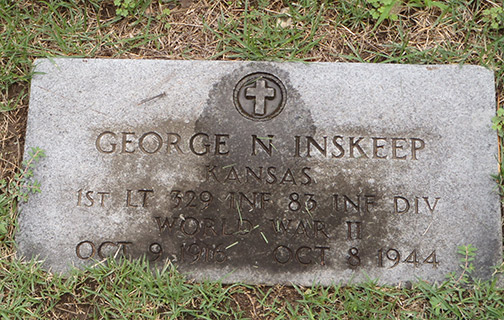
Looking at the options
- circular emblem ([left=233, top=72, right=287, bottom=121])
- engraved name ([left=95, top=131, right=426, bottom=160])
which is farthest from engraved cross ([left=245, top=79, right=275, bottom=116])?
engraved name ([left=95, top=131, right=426, bottom=160])

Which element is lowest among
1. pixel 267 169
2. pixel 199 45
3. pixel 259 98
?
pixel 267 169

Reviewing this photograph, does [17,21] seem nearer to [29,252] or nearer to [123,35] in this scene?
[123,35]

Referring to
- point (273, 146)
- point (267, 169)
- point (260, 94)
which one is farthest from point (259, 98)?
point (267, 169)

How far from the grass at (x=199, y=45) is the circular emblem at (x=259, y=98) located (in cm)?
20

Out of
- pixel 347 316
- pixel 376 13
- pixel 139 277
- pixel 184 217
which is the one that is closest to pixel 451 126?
pixel 376 13

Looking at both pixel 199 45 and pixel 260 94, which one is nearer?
pixel 260 94

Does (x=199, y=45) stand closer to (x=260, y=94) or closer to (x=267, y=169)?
(x=260, y=94)

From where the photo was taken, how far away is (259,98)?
253cm

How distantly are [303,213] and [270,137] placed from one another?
469 mm

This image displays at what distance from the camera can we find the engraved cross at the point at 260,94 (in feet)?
8.27

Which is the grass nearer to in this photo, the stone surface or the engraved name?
the stone surface

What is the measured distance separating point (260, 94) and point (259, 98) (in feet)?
0.09

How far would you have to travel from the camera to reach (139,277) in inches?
95.0

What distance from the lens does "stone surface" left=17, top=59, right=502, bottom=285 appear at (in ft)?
7.90
